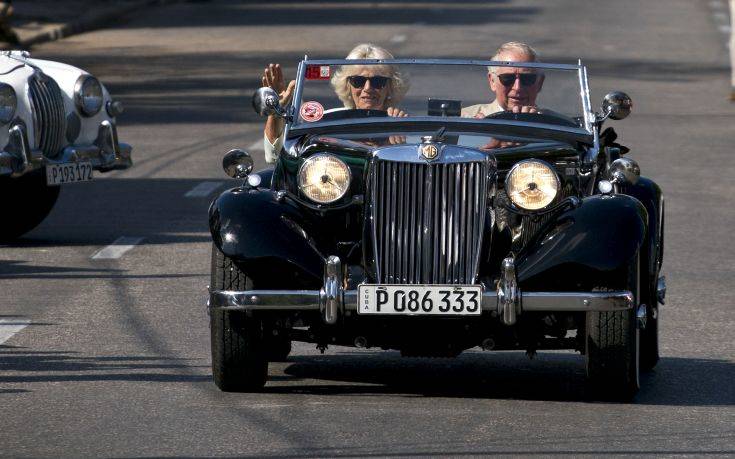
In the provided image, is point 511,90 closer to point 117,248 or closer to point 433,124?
point 433,124

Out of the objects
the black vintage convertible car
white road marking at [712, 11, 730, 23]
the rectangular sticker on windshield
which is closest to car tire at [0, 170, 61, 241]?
the rectangular sticker on windshield

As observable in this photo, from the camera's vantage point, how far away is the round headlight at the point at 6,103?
13.0m

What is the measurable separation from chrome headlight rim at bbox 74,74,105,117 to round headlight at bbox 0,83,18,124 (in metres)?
1.06

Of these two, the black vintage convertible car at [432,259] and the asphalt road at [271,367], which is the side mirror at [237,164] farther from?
the asphalt road at [271,367]

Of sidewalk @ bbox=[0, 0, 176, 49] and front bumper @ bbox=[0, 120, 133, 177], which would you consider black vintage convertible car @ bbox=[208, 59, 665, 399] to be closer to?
front bumper @ bbox=[0, 120, 133, 177]

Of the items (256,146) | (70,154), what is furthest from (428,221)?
(256,146)

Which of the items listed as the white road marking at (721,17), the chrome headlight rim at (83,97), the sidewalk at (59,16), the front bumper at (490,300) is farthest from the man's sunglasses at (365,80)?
the white road marking at (721,17)

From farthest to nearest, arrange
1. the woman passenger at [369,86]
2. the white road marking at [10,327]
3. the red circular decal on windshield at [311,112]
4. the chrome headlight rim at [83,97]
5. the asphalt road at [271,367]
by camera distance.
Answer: the chrome headlight rim at [83,97] → the white road marking at [10,327] → the woman passenger at [369,86] → the red circular decal on windshield at [311,112] → the asphalt road at [271,367]

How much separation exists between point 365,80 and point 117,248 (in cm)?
404

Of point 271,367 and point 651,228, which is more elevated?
point 651,228

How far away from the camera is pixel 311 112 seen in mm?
9141

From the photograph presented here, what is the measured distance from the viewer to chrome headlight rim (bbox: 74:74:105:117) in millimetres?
14091

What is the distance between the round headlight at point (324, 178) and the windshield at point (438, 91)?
0.91 m

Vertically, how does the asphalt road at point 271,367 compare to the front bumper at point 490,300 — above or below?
below
